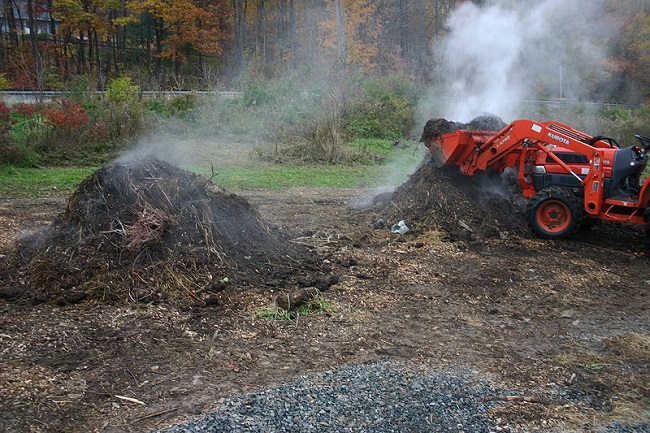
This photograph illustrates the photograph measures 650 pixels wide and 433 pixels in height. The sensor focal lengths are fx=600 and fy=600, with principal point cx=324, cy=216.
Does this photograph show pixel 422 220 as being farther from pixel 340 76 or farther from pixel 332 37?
pixel 332 37

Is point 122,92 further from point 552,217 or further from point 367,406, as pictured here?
point 367,406

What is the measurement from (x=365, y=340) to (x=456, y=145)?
16.6ft

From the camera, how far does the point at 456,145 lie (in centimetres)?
971

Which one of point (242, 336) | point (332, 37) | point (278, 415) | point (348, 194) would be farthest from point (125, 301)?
point (332, 37)

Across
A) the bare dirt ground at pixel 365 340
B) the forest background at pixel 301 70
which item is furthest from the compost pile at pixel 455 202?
the forest background at pixel 301 70

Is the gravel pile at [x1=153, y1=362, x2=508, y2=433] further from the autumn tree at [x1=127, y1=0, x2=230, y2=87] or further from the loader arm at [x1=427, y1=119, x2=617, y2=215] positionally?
the autumn tree at [x1=127, y1=0, x2=230, y2=87]

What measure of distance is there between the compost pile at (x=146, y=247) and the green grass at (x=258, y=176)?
539cm

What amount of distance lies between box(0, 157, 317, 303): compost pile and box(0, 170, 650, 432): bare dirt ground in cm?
29

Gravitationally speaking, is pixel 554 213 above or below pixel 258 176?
above

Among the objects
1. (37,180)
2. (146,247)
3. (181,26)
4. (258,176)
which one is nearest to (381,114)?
(258,176)

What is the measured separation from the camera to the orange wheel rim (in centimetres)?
922

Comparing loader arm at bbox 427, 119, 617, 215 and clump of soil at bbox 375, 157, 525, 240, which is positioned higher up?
loader arm at bbox 427, 119, 617, 215

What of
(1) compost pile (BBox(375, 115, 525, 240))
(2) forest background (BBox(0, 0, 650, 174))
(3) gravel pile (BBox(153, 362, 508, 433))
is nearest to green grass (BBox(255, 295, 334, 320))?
(3) gravel pile (BBox(153, 362, 508, 433))

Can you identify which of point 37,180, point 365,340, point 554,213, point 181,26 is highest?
point 181,26
